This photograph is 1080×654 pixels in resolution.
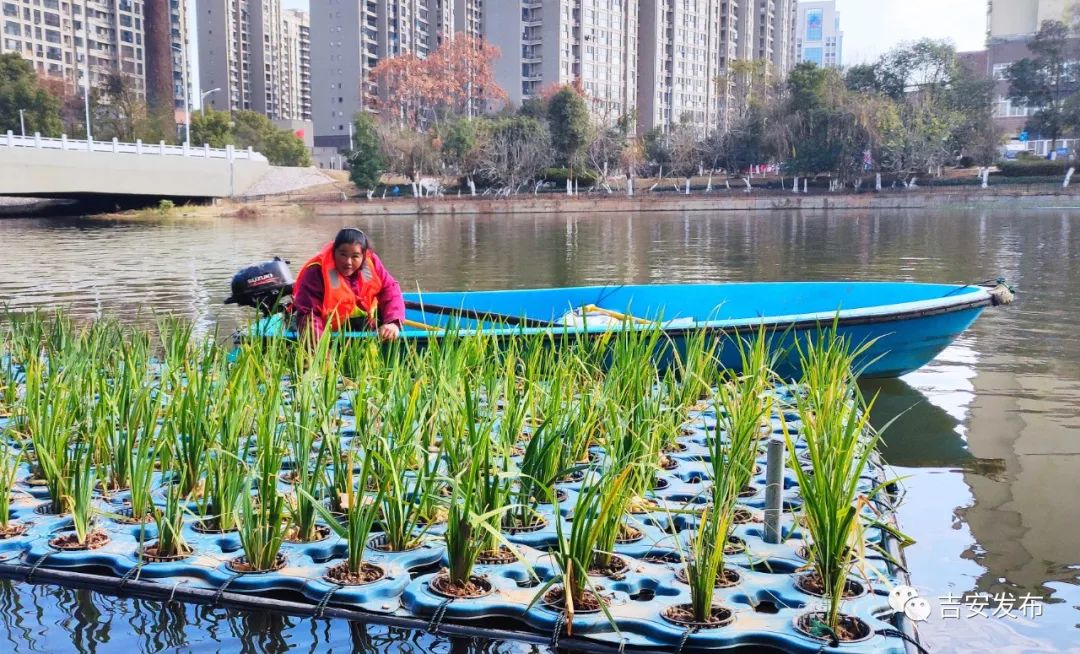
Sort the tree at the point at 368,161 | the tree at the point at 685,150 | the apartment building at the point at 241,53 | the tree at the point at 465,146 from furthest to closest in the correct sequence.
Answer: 1. the apartment building at the point at 241,53
2. the tree at the point at 685,150
3. the tree at the point at 368,161
4. the tree at the point at 465,146

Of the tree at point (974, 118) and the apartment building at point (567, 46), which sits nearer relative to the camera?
the tree at point (974, 118)

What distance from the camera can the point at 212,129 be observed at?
5722 cm

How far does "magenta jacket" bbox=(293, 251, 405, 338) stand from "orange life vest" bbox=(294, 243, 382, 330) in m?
0.03

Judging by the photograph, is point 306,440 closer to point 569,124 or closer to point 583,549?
point 583,549

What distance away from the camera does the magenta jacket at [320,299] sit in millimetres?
5570

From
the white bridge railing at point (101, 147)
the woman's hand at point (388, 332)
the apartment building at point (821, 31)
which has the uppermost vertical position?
the apartment building at point (821, 31)

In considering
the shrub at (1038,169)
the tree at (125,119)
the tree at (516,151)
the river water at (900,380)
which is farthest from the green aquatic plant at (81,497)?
the tree at (125,119)

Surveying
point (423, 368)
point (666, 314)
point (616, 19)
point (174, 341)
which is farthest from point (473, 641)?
point (616, 19)

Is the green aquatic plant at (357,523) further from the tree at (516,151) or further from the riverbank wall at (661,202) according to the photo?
the tree at (516,151)

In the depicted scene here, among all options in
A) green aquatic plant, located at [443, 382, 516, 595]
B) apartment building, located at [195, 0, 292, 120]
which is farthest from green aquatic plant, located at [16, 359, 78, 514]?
apartment building, located at [195, 0, 292, 120]

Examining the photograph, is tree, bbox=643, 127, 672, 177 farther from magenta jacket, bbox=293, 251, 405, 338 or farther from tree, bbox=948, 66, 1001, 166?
magenta jacket, bbox=293, 251, 405, 338

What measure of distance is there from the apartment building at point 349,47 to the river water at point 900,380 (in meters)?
51.4

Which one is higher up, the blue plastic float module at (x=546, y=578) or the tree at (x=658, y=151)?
the tree at (x=658, y=151)

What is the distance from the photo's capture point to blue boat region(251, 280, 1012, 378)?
575 cm
